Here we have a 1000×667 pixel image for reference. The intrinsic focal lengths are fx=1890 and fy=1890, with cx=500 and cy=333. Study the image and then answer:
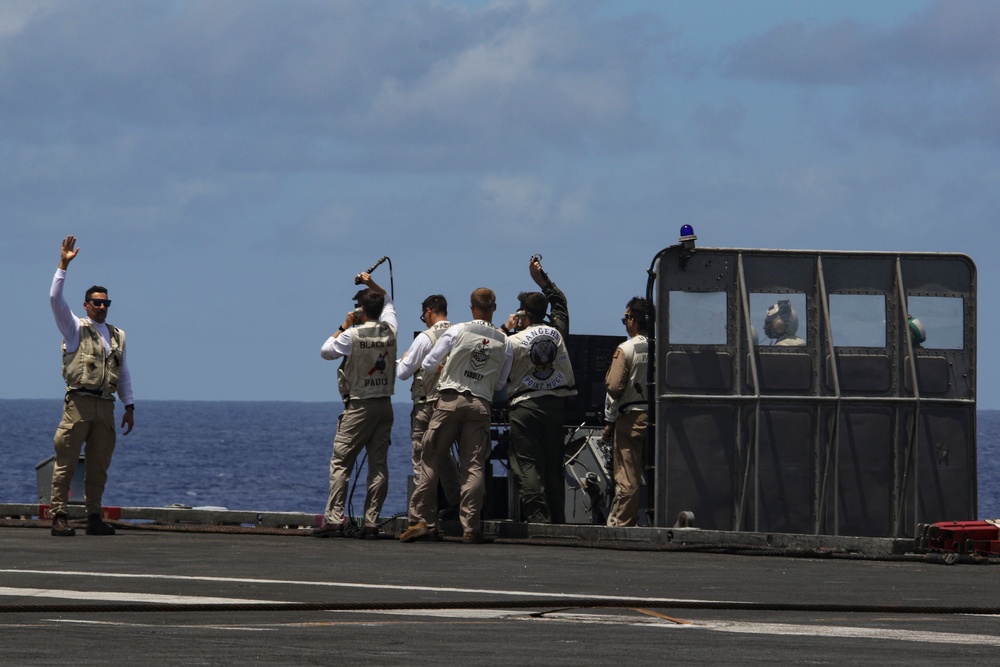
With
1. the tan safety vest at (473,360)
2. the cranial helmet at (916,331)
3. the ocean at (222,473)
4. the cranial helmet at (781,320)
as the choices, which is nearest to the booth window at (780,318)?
the cranial helmet at (781,320)

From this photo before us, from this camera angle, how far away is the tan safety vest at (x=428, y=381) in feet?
48.5

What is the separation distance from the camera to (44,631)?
7984mm

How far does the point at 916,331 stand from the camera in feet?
48.5

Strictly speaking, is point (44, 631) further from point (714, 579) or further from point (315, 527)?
point (315, 527)

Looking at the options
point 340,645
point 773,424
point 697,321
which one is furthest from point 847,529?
point 340,645

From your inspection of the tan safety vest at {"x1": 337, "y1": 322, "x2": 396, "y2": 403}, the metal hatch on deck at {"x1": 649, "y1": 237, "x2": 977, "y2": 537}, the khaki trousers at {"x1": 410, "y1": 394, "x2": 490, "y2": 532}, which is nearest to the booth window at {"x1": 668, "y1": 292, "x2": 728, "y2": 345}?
the metal hatch on deck at {"x1": 649, "y1": 237, "x2": 977, "y2": 537}

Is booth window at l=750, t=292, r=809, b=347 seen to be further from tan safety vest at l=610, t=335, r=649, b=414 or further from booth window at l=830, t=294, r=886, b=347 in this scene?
tan safety vest at l=610, t=335, r=649, b=414

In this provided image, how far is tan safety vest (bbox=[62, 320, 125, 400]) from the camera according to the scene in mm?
14867

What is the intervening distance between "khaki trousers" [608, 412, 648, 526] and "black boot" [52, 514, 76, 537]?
13.7ft

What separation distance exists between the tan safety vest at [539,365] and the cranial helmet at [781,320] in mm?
1608

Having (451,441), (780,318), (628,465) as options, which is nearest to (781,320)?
(780,318)

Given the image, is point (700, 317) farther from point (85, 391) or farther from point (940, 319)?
point (85, 391)

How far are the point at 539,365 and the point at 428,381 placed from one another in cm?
91

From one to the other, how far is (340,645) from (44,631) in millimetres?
1324
